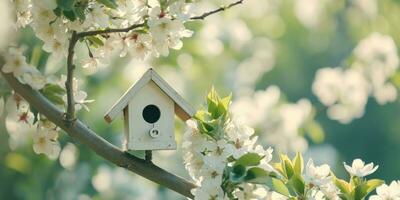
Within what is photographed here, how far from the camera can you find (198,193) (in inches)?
71.6

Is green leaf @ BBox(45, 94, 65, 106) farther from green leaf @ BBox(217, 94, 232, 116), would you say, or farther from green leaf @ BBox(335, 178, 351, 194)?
green leaf @ BBox(335, 178, 351, 194)

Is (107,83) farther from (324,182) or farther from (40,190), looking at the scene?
(324,182)

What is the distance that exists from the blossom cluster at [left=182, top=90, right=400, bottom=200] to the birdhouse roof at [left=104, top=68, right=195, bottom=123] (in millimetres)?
134

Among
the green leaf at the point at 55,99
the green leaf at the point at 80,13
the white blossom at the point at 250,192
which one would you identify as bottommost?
the white blossom at the point at 250,192

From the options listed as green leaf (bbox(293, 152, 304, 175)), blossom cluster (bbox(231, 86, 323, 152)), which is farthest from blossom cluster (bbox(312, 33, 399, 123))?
green leaf (bbox(293, 152, 304, 175))

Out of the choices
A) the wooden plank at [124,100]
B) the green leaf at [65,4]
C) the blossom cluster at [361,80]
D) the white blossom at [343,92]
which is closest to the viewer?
the green leaf at [65,4]

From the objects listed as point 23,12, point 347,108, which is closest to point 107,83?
point 347,108

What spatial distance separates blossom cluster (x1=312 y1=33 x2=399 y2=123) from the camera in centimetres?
394

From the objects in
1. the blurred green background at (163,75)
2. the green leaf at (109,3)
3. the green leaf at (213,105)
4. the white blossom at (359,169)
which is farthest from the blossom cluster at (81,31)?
the blurred green background at (163,75)

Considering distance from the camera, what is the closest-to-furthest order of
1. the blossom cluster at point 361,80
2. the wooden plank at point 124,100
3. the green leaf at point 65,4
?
the green leaf at point 65,4, the wooden plank at point 124,100, the blossom cluster at point 361,80

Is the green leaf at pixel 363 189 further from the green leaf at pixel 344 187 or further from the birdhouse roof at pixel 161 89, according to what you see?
the birdhouse roof at pixel 161 89

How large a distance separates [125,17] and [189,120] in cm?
22

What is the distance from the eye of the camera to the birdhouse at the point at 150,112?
78.5 inches

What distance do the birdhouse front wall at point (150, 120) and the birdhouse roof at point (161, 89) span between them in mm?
11
